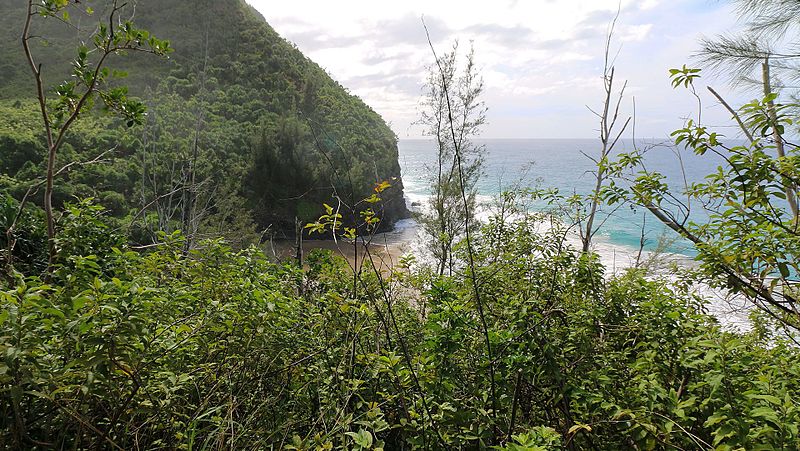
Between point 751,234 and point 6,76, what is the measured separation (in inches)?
1726

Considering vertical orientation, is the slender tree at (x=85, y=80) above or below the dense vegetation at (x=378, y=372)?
above

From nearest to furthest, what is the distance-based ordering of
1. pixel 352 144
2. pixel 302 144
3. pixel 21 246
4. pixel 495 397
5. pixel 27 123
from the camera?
1. pixel 495 397
2. pixel 21 246
3. pixel 27 123
4. pixel 302 144
5. pixel 352 144

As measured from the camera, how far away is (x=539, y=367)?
1589 millimetres

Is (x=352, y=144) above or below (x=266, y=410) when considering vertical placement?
above

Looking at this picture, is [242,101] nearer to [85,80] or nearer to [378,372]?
[85,80]

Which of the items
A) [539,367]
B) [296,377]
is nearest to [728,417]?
[539,367]

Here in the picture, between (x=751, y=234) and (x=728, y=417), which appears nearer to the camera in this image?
(x=728, y=417)

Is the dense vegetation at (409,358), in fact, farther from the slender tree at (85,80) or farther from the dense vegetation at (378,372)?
the slender tree at (85,80)

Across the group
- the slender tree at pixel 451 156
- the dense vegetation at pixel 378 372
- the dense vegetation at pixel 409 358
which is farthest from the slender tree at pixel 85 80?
the slender tree at pixel 451 156

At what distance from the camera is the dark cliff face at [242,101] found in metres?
23.2

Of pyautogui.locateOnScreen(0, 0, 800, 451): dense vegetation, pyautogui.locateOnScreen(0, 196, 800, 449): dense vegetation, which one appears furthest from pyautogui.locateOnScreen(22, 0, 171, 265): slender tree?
pyautogui.locateOnScreen(0, 196, 800, 449): dense vegetation

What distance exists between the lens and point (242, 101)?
103ft

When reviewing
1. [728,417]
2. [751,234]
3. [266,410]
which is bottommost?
[266,410]

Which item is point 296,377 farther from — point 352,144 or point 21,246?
point 352,144
